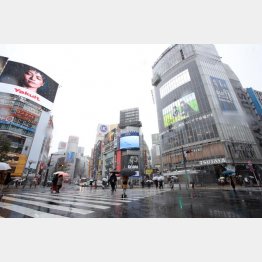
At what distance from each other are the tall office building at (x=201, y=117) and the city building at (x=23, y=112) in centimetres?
3970

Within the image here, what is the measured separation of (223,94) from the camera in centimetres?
4428

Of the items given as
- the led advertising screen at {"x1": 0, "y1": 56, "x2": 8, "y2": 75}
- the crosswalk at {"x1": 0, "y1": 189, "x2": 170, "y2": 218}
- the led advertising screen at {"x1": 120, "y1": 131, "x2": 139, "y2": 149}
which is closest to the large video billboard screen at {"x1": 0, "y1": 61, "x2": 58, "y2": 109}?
the led advertising screen at {"x1": 0, "y1": 56, "x2": 8, "y2": 75}

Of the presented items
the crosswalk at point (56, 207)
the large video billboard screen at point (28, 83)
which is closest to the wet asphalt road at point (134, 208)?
the crosswalk at point (56, 207)

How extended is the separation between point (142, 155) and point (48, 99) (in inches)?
1670

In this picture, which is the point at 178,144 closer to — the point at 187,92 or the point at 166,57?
the point at 187,92

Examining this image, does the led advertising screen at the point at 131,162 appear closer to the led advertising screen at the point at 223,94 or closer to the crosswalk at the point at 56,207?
the led advertising screen at the point at 223,94

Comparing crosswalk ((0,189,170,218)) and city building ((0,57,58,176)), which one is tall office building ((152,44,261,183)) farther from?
city building ((0,57,58,176))

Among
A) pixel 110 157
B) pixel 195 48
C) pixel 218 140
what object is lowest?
pixel 218 140

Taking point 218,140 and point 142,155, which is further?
point 142,155

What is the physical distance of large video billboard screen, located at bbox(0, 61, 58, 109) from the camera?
47.2 meters

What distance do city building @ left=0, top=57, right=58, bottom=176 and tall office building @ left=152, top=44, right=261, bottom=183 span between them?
39.7 meters
